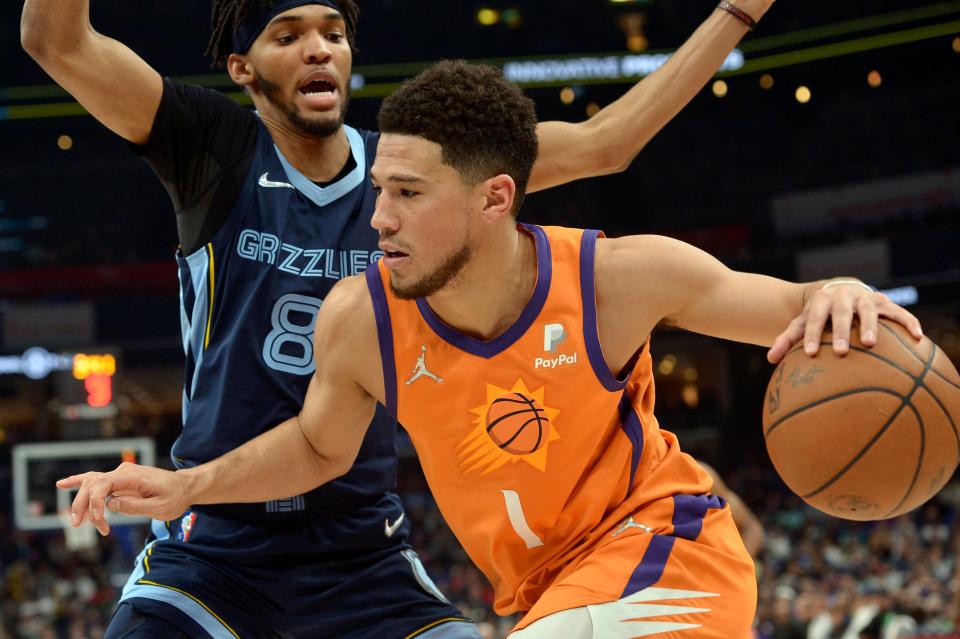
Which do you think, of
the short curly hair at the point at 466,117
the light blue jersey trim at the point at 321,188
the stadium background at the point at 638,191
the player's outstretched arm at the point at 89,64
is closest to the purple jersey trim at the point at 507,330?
the short curly hair at the point at 466,117

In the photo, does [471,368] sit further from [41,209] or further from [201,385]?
[41,209]

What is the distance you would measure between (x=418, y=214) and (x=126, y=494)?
0.97 m

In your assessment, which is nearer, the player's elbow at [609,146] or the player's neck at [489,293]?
the player's neck at [489,293]

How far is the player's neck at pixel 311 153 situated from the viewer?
11.2 feet

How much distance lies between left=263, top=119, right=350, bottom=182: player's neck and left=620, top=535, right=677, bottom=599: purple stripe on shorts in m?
1.45

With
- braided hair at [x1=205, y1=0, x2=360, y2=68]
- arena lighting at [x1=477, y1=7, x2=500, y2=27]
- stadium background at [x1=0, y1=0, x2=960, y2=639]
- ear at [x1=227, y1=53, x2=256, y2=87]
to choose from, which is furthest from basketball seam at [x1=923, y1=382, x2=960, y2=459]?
arena lighting at [x1=477, y1=7, x2=500, y2=27]

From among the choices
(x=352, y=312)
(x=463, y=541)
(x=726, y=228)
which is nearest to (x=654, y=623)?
(x=463, y=541)

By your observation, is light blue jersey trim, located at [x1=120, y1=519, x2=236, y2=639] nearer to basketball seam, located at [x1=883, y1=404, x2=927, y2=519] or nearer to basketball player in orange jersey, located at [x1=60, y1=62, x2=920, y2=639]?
basketball player in orange jersey, located at [x1=60, y1=62, x2=920, y2=639]

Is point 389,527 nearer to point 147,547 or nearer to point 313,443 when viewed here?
point 313,443

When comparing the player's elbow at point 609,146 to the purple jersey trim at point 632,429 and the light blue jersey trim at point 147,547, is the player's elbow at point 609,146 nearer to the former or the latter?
the purple jersey trim at point 632,429

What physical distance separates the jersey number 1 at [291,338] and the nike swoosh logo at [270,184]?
344 millimetres

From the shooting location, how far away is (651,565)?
275 cm

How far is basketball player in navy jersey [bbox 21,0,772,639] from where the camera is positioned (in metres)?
3.12

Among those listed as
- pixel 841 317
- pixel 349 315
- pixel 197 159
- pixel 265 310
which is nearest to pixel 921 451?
pixel 841 317
